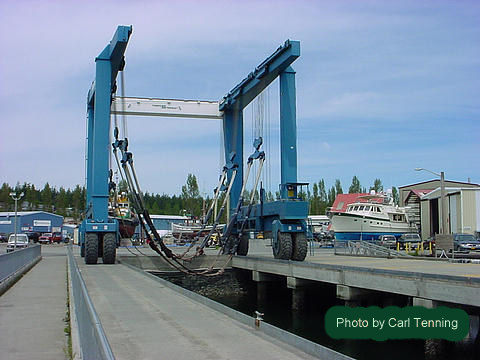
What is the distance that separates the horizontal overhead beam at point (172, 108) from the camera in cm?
2994

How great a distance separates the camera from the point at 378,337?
11.1 metres

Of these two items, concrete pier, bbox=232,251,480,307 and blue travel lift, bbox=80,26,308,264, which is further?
blue travel lift, bbox=80,26,308,264

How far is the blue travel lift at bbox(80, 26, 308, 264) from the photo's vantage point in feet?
68.6

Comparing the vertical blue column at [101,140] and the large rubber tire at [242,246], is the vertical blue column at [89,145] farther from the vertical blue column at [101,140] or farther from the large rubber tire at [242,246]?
the large rubber tire at [242,246]

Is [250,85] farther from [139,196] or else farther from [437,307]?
[437,307]

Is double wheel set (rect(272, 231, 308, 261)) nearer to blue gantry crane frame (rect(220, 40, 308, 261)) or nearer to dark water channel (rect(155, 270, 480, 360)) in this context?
blue gantry crane frame (rect(220, 40, 308, 261))

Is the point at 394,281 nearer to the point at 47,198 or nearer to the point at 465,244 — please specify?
the point at 465,244

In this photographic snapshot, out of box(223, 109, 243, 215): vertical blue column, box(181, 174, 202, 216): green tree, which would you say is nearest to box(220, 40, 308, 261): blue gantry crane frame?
box(223, 109, 243, 215): vertical blue column

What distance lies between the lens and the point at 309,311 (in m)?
18.8

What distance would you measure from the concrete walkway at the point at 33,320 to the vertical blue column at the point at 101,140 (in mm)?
4952

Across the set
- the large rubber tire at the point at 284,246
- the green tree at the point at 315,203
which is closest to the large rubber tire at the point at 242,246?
the large rubber tire at the point at 284,246

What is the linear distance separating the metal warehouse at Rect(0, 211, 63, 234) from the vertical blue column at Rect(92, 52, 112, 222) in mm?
80164

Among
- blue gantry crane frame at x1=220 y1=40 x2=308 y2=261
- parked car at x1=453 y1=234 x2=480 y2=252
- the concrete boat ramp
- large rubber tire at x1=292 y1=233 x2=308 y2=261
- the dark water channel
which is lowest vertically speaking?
the dark water channel

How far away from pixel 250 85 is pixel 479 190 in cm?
3143
